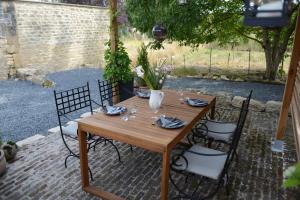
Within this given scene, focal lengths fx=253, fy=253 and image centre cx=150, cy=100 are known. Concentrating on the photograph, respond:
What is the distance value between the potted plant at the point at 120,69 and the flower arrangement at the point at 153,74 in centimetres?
198

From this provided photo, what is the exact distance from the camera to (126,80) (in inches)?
193

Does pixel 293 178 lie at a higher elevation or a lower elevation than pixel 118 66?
lower

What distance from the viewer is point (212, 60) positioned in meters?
10.3

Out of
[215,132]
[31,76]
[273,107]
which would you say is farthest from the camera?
[31,76]

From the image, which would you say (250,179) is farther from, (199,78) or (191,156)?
(199,78)

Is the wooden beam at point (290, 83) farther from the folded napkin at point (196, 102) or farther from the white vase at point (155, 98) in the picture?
the white vase at point (155, 98)

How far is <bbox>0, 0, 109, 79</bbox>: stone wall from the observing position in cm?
781

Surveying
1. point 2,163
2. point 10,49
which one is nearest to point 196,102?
point 2,163

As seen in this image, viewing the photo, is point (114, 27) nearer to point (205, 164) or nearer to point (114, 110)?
point (114, 110)

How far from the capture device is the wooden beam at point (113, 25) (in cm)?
464

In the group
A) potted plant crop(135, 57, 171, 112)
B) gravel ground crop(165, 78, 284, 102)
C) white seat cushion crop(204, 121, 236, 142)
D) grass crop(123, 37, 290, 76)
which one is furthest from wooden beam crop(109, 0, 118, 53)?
grass crop(123, 37, 290, 76)

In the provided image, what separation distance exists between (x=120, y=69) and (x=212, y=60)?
252 inches

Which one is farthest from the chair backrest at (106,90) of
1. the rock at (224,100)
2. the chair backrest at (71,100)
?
the rock at (224,100)

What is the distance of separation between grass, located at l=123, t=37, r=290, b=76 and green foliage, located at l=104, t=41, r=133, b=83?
3.66m
